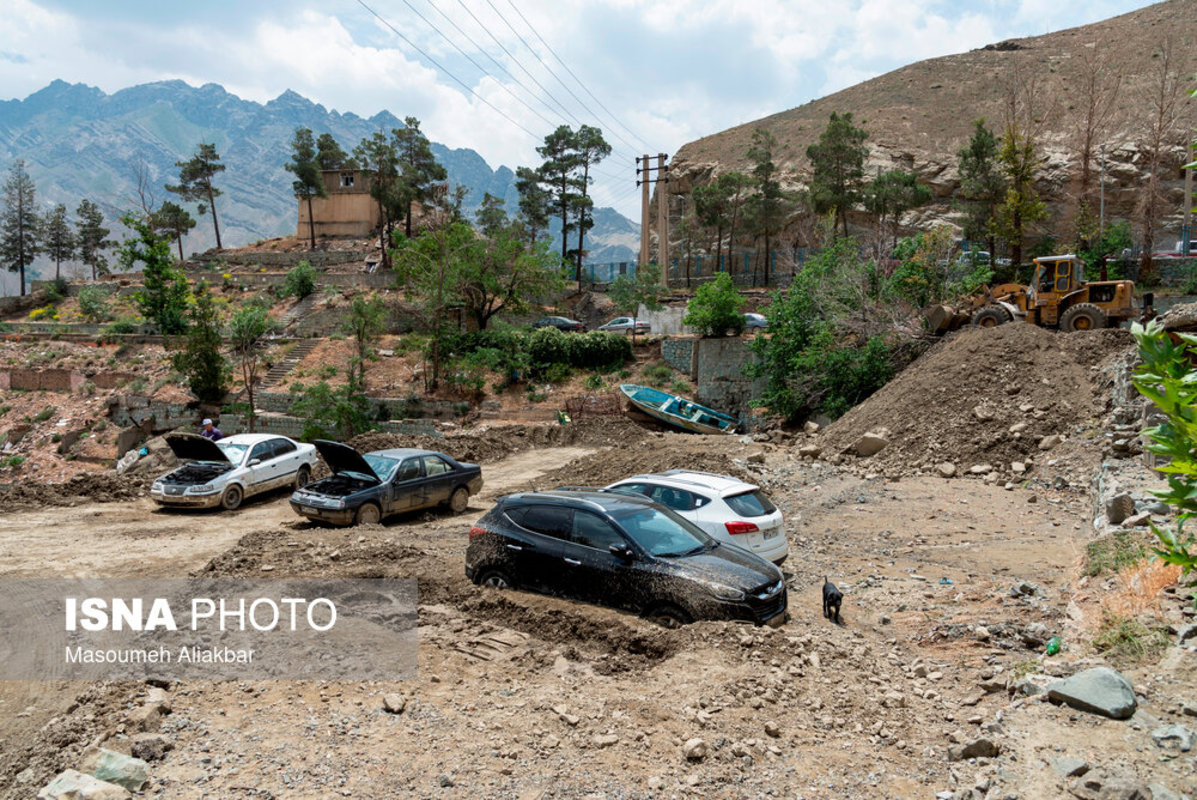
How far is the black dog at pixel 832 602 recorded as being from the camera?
26.8 ft

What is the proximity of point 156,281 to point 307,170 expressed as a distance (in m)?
23.3

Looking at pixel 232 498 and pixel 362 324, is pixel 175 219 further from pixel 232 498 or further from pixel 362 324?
pixel 232 498

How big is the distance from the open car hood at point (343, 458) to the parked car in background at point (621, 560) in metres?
5.26

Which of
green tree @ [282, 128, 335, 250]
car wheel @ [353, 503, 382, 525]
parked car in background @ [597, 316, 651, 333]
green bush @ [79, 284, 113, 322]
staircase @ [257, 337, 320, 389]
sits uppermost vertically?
green tree @ [282, 128, 335, 250]

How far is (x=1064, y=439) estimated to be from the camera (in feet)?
50.7

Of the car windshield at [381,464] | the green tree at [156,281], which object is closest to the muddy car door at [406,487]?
the car windshield at [381,464]

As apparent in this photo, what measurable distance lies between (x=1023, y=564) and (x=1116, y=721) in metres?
5.79

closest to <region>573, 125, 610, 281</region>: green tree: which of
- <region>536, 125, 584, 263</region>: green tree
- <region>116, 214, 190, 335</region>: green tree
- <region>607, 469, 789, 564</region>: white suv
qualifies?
<region>536, 125, 584, 263</region>: green tree

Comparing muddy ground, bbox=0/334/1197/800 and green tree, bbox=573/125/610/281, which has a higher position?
green tree, bbox=573/125/610/281

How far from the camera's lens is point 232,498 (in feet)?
50.8

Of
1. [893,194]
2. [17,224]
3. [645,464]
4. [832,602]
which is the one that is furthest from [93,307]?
[832,602]

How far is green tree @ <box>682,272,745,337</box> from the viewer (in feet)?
100

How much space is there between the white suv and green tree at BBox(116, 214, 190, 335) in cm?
3604

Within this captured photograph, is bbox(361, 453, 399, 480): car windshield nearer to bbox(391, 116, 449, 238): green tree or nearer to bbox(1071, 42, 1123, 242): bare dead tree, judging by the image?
bbox(1071, 42, 1123, 242): bare dead tree
